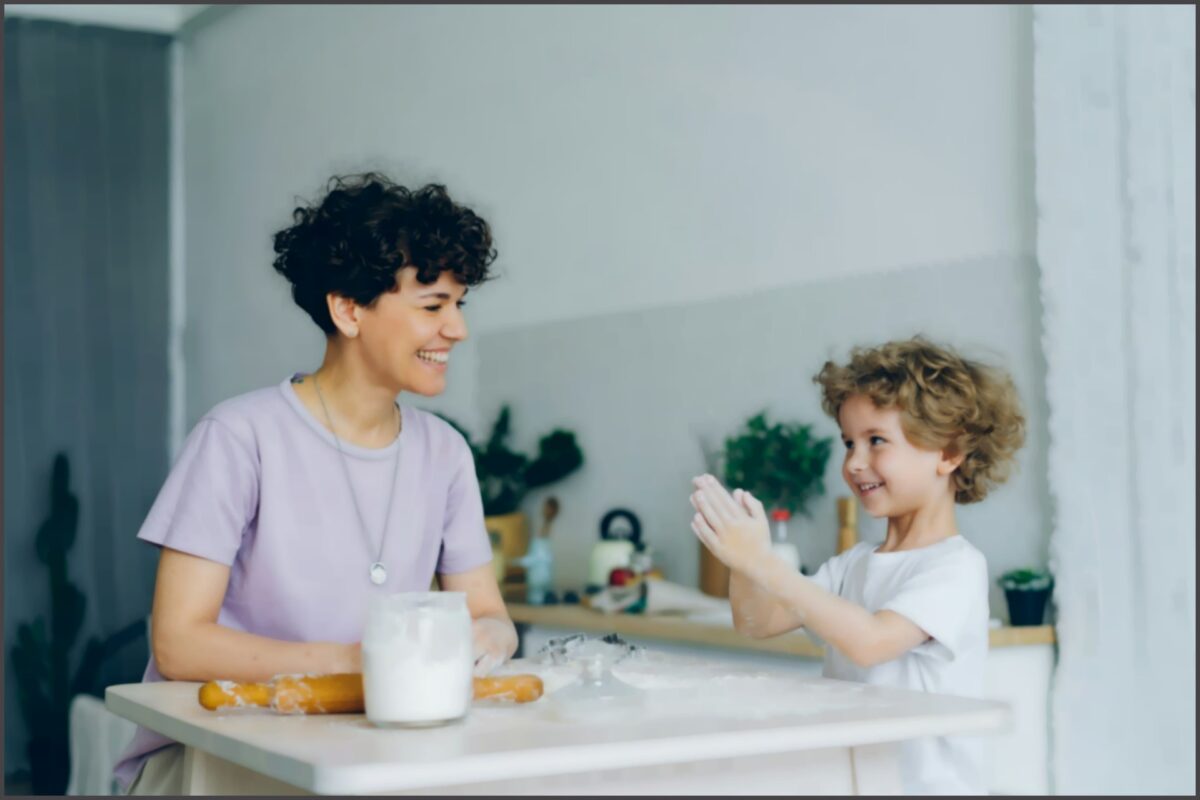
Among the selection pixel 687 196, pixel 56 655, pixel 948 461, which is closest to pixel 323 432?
pixel 948 461

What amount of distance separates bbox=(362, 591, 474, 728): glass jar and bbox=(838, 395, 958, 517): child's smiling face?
28.9 inches

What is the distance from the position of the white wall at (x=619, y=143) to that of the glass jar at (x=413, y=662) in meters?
2.00

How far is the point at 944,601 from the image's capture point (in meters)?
1.76

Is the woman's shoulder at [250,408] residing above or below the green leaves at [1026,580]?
above

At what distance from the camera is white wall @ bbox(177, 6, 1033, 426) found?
10.5ft

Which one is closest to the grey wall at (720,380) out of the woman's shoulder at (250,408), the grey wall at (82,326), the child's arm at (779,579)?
the child's arm at (779,579)

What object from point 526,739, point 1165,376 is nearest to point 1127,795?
point 1165,376

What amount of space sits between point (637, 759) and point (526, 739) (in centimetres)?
10

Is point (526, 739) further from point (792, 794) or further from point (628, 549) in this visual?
point (628, 549)

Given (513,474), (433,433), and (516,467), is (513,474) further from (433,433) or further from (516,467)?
(433,433)

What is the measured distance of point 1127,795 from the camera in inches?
106

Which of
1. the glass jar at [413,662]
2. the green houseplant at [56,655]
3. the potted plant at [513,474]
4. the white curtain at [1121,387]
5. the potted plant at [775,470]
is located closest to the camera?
the glass jar at [413,662]

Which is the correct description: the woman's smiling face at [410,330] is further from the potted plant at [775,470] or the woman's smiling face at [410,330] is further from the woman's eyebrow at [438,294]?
the potted plant at [775,470]

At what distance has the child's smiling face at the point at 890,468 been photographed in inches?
75.6
